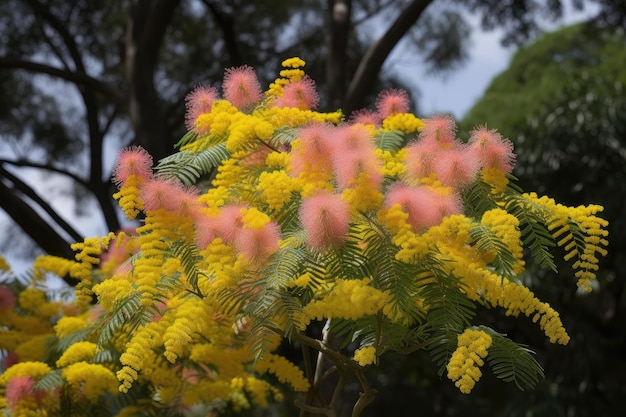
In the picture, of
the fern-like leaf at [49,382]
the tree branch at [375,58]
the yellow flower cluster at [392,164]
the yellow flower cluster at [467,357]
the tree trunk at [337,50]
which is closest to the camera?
the yellow flower cluster at [467,357]

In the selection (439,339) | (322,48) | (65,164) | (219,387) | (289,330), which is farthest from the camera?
(65,164)

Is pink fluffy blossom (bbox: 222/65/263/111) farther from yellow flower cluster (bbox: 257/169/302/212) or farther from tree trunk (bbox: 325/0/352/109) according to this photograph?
tree trunk (bbox: 325/0/352/109)

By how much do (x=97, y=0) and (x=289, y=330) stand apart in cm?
827

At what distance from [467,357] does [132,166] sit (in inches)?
47.4

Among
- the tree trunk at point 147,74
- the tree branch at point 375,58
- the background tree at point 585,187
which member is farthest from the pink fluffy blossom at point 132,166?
the background tree at point 585,187

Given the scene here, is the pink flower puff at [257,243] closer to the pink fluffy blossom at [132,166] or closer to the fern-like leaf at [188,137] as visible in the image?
the pink fluffy blossom at [132,166]

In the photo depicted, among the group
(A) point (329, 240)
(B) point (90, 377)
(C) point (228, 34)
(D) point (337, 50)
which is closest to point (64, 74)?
(C) point (228, 34)

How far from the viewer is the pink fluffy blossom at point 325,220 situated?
2729mm

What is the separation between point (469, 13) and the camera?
32.0ft

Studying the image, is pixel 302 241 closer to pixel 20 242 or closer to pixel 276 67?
pixel 276 67

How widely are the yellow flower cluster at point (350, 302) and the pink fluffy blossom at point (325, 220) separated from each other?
144 mm

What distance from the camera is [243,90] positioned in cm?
351

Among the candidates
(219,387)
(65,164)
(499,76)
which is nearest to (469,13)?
(65,164)

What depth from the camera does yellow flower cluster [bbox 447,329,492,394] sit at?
264cm
